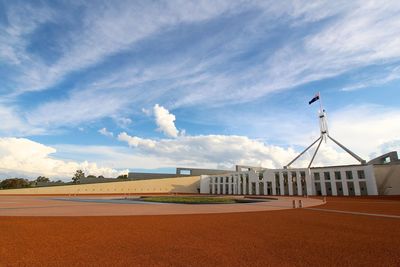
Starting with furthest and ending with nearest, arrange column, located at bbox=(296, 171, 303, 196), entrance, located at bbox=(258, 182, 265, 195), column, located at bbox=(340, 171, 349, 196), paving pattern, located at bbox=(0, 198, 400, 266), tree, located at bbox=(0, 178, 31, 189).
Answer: tree, located at bbox=(0, 178, 31, 189) → entrance, located at bbox=(258, 182, 265, 195) → column, located at bbox=(296, 171, 303, 196) → column, located at bbox=(340, 171, 349, 196) → paving pattern, located at bbox=(0, 198, 400, 266)

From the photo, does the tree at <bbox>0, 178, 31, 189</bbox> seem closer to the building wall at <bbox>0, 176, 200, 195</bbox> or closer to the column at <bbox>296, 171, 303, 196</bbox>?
the building wall at <bbox>0, 176, 200, 195</bbox>

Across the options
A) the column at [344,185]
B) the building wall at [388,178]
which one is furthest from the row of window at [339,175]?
the building wall at [388,178]

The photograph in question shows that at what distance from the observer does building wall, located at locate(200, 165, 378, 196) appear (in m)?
57.5

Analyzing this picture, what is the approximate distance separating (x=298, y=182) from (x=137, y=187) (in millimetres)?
52282

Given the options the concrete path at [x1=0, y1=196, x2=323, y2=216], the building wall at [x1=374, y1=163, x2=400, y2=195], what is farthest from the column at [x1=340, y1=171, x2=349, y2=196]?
the concrete path at [x1=0, y1=196, x2=323, y2=216]

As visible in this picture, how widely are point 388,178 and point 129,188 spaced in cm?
7517

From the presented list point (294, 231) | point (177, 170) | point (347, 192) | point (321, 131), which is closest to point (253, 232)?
point (294, 231)

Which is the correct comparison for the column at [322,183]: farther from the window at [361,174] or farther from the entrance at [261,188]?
the entrance at [261,188]

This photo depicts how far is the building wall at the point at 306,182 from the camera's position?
57541 mm

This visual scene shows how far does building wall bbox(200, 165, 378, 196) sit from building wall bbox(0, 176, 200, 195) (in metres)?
14.8

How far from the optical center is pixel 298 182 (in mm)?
65938

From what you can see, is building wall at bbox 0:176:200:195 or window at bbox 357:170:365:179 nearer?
window at bbox 357:170:365:179

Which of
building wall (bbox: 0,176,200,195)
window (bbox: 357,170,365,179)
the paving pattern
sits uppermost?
window (bbox: 357,170,365,179)

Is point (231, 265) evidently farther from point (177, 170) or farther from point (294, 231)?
point (177, 170)
